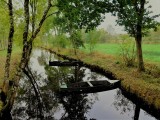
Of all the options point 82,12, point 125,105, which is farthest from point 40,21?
point 125,105

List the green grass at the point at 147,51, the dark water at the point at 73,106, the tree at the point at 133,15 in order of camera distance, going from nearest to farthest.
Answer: the dark water at the point at 73,106 → the tree at the point at 133,15 → the green grass at the point at 147,51

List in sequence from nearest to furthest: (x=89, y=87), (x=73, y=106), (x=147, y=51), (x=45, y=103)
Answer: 1. (x=73, y=106)
2. (x=45, y=103)
3. (x=89, y=87)
4. (x=147, y=51)

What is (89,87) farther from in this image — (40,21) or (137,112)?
(40,21)

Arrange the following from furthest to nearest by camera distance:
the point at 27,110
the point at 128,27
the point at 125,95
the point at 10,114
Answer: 1. the point at 128,27
2. the point at 125,95
3. the point at 27,110
4. the point at 10,114

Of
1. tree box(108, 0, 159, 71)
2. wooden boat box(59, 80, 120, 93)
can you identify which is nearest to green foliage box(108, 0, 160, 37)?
tree box(108, 0, 159, 71)

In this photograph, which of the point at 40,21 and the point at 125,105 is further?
the point at 125,105

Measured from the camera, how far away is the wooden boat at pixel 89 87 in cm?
2180

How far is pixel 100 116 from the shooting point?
57.4ft

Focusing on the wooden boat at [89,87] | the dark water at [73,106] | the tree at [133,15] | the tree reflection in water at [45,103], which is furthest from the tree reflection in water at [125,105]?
the tree at [133,15]

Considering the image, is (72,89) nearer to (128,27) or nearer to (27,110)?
(27,110)

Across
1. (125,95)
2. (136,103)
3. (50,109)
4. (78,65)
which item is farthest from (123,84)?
(78,65)

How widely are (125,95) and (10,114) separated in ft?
31.4

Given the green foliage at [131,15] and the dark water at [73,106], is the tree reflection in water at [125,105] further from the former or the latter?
the green foliage at [131,15]

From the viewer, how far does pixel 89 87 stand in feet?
72.5
